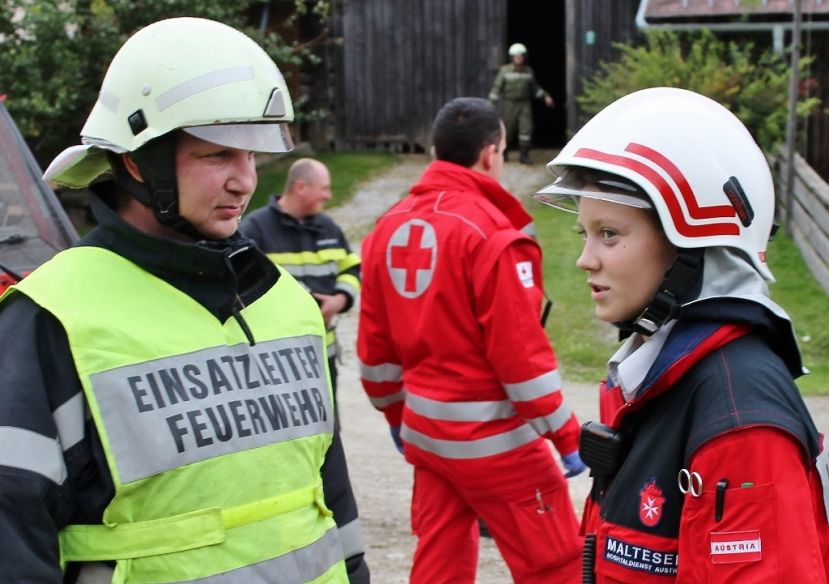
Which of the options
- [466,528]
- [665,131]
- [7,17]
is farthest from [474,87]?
[665,131]

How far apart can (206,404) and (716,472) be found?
989mm

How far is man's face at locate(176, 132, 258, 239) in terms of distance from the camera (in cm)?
239

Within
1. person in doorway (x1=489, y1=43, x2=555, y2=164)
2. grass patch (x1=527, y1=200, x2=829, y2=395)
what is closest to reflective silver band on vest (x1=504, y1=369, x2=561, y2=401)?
grass patch (x1=527, y1=200, x2=829, y2=395)

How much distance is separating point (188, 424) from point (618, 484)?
34.4 inches

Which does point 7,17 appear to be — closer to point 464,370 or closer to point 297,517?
point 464,370

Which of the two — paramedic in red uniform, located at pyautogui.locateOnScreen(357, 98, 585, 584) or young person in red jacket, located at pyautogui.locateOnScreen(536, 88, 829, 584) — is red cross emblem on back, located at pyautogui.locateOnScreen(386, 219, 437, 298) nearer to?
paramedic in red uniform, located at pyautogui.locateOnScreen(357, 98, 585, 584)

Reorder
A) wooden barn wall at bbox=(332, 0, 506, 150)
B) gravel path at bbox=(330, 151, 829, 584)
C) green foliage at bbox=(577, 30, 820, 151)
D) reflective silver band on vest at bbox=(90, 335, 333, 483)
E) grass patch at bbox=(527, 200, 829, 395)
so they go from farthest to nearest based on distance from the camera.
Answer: wooden barn wall at bbox=(332, 0, 506, 150)
green foliage at bbox=(577, 30, 820, 151)
grass patch at bbox=(527, 200, 829, 395)
gravel path at bbox=(330, 151, 829, 584)
reflective silver band on vest at bbox=(90, 335, 333, 483)

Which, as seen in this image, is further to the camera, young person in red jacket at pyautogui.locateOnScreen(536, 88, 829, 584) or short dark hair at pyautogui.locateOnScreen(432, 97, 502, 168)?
short dark hair at pyautogui.locateOnScreen(432, 97, 502, 168)

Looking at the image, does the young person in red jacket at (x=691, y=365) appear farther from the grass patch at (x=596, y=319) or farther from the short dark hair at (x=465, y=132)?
the grass patch at (x=596, y=319)

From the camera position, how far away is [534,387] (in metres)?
4.30

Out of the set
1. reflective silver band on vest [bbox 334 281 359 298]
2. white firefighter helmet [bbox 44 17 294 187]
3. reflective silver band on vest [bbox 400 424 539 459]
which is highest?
white firefighter helmet [bbox 44 17 294 187]

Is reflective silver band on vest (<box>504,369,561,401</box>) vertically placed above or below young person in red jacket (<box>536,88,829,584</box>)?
below

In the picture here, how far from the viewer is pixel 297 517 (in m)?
2.41

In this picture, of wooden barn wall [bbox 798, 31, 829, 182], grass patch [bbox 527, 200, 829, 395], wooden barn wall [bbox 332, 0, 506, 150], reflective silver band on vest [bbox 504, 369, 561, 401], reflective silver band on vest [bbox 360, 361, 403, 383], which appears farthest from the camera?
wooden barn wall [bbox 332, 0, 506, 150]
